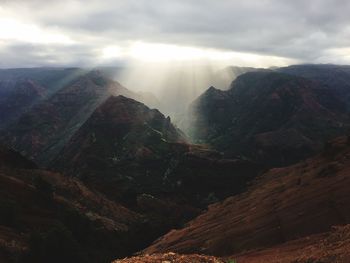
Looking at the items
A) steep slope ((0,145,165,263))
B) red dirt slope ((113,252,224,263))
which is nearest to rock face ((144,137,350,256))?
steep slope ((0,145,165,263))

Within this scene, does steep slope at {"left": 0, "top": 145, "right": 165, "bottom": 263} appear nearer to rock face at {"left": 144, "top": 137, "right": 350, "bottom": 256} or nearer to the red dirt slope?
rock face at {"left": 144, "top": 137, "right": 350, "bottom": 256}

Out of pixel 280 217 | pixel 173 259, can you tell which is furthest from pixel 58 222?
pixel 173 259

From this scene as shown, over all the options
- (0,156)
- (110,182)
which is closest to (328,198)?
(0,156)

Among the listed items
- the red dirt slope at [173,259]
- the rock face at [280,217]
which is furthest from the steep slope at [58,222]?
the red dirt slope at [173,259]

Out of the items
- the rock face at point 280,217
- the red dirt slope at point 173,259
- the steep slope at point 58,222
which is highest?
the red dirt slope at point 173,259

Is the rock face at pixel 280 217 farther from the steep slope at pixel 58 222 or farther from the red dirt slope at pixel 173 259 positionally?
the red dirt slope at pixel 173 259

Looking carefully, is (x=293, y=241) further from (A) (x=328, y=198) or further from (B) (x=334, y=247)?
(B) (x=334, y=247)
